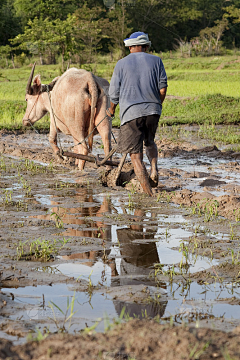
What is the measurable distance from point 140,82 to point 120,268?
2.80m

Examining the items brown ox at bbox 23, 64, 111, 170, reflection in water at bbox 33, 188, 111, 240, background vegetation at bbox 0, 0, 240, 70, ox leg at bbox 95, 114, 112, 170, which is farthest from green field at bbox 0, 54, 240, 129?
reflection in water at bbox 33, 188, 111, 240

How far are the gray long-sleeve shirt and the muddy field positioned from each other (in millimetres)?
1037

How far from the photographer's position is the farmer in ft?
18.2

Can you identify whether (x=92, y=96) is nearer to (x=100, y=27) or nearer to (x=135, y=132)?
(x=135, y=132)

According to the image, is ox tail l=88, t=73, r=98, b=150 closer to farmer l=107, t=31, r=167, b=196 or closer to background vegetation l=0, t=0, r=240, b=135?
farmer l=107, t=31, r=167, b=196

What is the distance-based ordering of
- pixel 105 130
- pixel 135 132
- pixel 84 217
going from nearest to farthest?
1. pixel 84 217
2. pixel 135 132
3. pixel 105 130

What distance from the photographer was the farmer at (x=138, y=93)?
5.54 m

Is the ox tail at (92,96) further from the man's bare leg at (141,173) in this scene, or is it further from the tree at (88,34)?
the tree at (88,34)

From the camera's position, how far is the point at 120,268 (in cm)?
345

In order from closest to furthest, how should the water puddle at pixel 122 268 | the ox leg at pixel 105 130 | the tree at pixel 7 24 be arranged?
the water puddle at pixel 122 268 < the ox leg at pixel 105 130 < the tree at pixel 7 24

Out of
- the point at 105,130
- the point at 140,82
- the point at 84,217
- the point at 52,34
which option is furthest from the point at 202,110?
the point at 52,34

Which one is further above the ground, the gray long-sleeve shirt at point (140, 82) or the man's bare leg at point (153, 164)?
the gray long-sleeve shirt at point (140, 82)

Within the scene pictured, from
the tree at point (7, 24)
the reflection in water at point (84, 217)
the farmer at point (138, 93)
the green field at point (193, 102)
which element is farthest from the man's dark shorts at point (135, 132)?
the tree at point (7, 24)

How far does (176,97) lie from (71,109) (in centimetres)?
948
